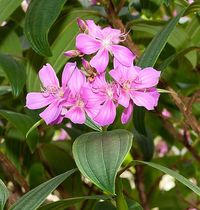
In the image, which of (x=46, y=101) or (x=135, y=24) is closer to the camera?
(x=46, y=101)

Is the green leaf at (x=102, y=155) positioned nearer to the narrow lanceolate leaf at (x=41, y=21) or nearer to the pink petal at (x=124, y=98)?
the pink petal at (x=124, y=98)

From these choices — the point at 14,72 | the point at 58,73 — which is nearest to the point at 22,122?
the point at 14,72

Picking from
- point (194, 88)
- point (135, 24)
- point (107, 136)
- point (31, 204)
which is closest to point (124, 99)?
point (107, 136)

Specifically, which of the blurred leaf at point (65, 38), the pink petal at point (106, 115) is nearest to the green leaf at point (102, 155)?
the pink petal at point (106, 115)

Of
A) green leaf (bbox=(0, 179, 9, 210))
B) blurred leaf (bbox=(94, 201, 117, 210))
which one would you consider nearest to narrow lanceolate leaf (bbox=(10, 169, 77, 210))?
green leaf (bbox=(0, 179, 9, 210))

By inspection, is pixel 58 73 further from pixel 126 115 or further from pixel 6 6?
pixel 126 115

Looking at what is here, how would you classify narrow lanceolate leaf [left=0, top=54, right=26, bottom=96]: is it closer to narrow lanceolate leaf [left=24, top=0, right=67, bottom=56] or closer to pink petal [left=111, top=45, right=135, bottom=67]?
narrow lanceolate leaf [left=24, top=0, right=67, bottom=56]

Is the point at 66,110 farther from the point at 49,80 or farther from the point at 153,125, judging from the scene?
the point at 153,125
